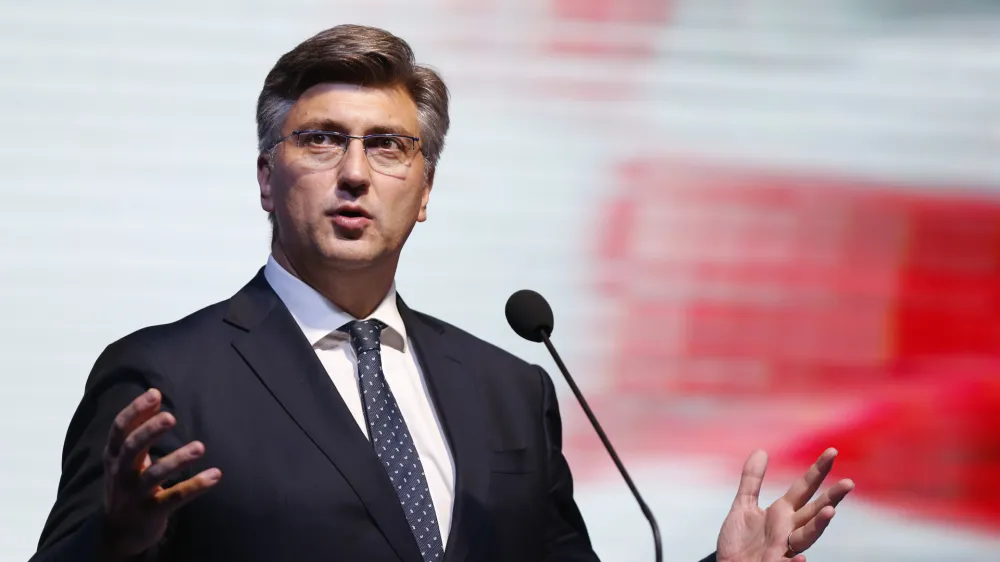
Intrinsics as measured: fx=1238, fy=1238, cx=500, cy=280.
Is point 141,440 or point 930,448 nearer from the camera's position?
point 141,440

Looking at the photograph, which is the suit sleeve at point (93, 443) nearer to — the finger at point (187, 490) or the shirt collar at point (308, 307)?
the finger at point (187, 490)

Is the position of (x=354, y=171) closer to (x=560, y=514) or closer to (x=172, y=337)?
(x=172, y=337)

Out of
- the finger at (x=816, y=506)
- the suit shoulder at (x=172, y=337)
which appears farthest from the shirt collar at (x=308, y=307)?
the finger at (x=816, y=506)

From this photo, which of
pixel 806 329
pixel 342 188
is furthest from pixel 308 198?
pixel 806 329

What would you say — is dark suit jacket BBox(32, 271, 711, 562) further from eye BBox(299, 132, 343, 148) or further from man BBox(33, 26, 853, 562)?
eye BBox(299, 132, 343, 148)

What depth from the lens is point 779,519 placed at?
6.49ft

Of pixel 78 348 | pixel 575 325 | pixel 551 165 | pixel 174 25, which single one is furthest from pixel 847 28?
pixel 78 348

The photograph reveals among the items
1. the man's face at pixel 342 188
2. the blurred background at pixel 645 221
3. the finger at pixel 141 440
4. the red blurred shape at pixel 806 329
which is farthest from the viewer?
the red blurred shape at pixel 806 329

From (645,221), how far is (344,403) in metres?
1.27

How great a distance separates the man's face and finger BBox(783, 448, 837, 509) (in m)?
0.80

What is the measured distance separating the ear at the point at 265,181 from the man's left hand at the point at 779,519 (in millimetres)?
968

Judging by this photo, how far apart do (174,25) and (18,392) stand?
0.92 m

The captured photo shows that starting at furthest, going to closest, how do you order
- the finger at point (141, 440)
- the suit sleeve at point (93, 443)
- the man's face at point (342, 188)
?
the man's face at point (342, 188) → the suit sleeve at point (93, 443) → the finger at point (141, 440)

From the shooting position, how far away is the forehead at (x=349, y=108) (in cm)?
219
